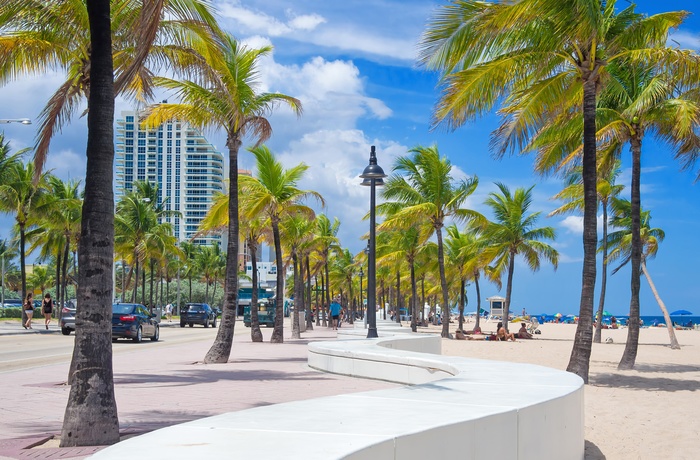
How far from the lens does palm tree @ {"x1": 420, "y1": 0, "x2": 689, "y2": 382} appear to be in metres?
13.4

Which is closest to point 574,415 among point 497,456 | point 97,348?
point 497,456

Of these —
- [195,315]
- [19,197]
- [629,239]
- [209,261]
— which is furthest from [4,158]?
[209,261]

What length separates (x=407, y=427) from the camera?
181 inches

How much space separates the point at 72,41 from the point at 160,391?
599 centimetres

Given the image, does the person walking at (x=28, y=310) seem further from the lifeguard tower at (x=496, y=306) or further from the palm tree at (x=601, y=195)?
the lifeguard tower at (x=496, y=306)

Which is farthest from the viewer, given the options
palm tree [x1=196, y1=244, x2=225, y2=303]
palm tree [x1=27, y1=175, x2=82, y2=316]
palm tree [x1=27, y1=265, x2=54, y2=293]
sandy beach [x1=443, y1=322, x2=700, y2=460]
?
palm tree [x1=27, y1=265, x2=54, y2=293]

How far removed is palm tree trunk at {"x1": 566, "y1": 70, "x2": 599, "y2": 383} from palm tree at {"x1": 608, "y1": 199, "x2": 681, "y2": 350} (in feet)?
62.5

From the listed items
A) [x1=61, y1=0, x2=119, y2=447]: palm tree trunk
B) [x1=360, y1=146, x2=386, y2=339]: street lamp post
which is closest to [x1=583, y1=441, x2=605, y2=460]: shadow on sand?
[x1=61, y1=0, x2=119, y2=447]: palm tree trunk

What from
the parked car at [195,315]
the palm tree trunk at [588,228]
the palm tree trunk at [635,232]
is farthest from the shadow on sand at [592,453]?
the parked car at [195,315]

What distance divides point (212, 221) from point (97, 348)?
16128 millimetres

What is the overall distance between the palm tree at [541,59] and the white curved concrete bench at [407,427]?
731 centimetres

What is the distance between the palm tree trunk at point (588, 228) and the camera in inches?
587

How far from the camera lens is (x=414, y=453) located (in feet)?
14.2

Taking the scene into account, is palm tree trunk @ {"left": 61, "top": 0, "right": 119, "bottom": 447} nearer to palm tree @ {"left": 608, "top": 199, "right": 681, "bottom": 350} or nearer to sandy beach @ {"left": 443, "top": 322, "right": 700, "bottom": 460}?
sandy beach @ {"left": 443, "top": 322, "right": 700, "bottom": 460}
